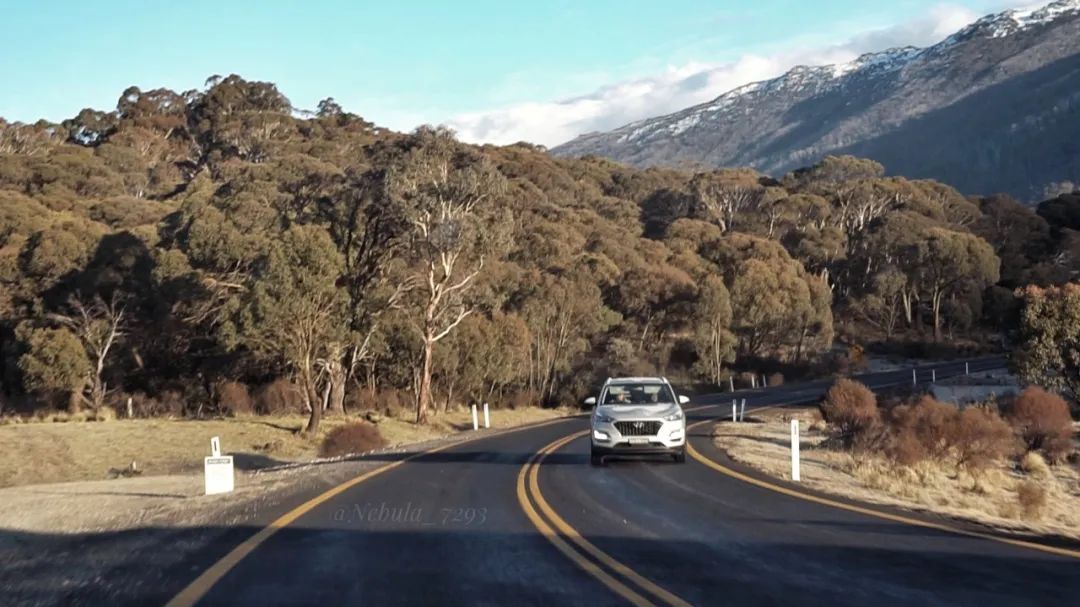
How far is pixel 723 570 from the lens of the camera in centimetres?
922

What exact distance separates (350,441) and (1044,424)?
22831mm

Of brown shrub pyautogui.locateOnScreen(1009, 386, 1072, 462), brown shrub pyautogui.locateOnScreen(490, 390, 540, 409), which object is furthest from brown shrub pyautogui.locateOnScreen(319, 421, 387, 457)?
brown shrub pyautogui.locateOnScreen(490, 390, 540, 409)

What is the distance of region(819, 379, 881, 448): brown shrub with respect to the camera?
2842cm

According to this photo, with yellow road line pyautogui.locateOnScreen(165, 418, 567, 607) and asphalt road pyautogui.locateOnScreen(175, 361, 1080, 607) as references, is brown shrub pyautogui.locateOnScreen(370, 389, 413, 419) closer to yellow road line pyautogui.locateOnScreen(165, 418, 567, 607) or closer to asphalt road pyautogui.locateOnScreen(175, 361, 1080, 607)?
yellow road line pyautogui.locateOnScreen(165, 418, 567, 607)

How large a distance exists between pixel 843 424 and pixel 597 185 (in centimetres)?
8183

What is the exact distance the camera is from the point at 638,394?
2094 centimetres

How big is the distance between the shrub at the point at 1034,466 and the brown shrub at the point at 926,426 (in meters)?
2.51

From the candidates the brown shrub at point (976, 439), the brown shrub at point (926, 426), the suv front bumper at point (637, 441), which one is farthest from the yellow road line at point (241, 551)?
the brown shrub at point (976, 439)

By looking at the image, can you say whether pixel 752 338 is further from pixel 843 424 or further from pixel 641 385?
pixel 641 385

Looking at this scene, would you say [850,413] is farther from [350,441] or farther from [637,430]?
[350,441]

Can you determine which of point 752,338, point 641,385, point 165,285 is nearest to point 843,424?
point 641,385

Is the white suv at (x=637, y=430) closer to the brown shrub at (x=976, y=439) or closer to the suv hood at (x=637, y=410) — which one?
the suv hood at (x=637, y=410)

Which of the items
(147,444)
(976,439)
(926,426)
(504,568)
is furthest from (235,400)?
(504,568)

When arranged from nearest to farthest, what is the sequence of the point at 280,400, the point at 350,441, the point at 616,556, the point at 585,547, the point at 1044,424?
the point at 616,556 < the point at 585,547 < the point at 350,441 < the point at 1044,424 < the point at 280,400
